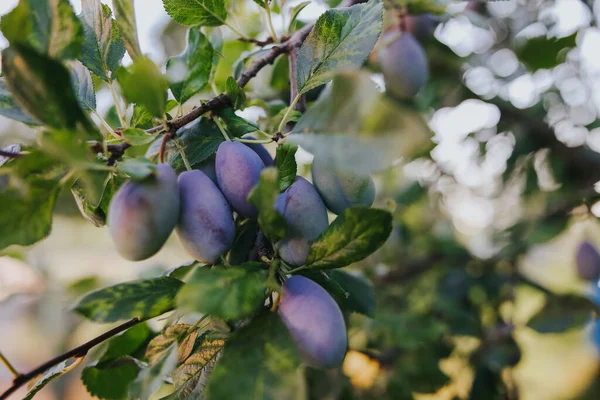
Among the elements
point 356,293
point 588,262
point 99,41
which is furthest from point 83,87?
point 588,262

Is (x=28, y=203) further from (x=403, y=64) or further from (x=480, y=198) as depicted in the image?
(x=480, y=198)

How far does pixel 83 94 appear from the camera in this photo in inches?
18.6

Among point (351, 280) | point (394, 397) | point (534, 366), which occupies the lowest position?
point (534, 366)

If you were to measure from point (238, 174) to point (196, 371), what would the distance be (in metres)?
0.19

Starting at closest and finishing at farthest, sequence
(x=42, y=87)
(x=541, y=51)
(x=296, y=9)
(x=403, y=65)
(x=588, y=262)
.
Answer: (x=42, y=87), (x=296, y=9), (x=403, y=65), (x=541, y=51), (x=588, y=262)

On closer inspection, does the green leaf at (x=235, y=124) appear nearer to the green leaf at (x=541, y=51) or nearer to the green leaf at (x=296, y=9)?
the green leaf at (x=296, y=9)

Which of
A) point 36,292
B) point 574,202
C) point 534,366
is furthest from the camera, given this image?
point 534,366

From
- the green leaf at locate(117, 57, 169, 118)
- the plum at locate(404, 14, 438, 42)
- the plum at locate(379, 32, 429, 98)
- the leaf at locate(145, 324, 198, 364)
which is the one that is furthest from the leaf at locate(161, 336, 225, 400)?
the plum at locate(404, 14, 438, 42)

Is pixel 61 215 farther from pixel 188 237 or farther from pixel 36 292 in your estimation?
pixel 188 237

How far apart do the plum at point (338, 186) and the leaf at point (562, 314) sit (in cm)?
77

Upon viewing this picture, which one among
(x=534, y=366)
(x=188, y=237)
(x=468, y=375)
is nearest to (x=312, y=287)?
(x=188, y=237)

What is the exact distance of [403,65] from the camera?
0.77 meters

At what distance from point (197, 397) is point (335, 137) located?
0.28 meters

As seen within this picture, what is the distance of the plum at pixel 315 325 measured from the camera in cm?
35
